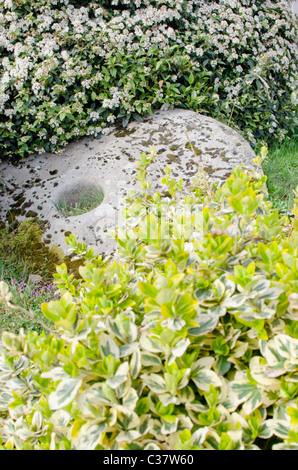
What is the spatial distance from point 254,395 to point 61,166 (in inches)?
125

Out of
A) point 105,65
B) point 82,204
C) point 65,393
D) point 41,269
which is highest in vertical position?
point 65,393

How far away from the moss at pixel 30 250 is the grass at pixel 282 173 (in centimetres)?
201

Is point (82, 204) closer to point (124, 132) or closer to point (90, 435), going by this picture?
point (124, 132)

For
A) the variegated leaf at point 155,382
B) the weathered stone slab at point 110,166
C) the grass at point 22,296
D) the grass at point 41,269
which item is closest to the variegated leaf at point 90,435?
the variegated leaf at point 155,382

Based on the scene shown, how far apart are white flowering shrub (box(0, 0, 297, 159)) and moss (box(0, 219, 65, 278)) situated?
0.96 metres

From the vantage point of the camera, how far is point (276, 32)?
4.59m

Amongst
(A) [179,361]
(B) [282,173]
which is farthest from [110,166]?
(A) [179,361]

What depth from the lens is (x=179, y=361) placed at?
0.98 metres

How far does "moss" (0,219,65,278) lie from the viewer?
3082 millimetres

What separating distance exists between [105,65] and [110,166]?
1.07 metres

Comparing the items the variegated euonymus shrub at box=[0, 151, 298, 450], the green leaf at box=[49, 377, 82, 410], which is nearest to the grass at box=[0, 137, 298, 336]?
the variegated euonymus shrub at box=[0, 151, 298, 450]

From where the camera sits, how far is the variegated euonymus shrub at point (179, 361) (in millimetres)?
895
